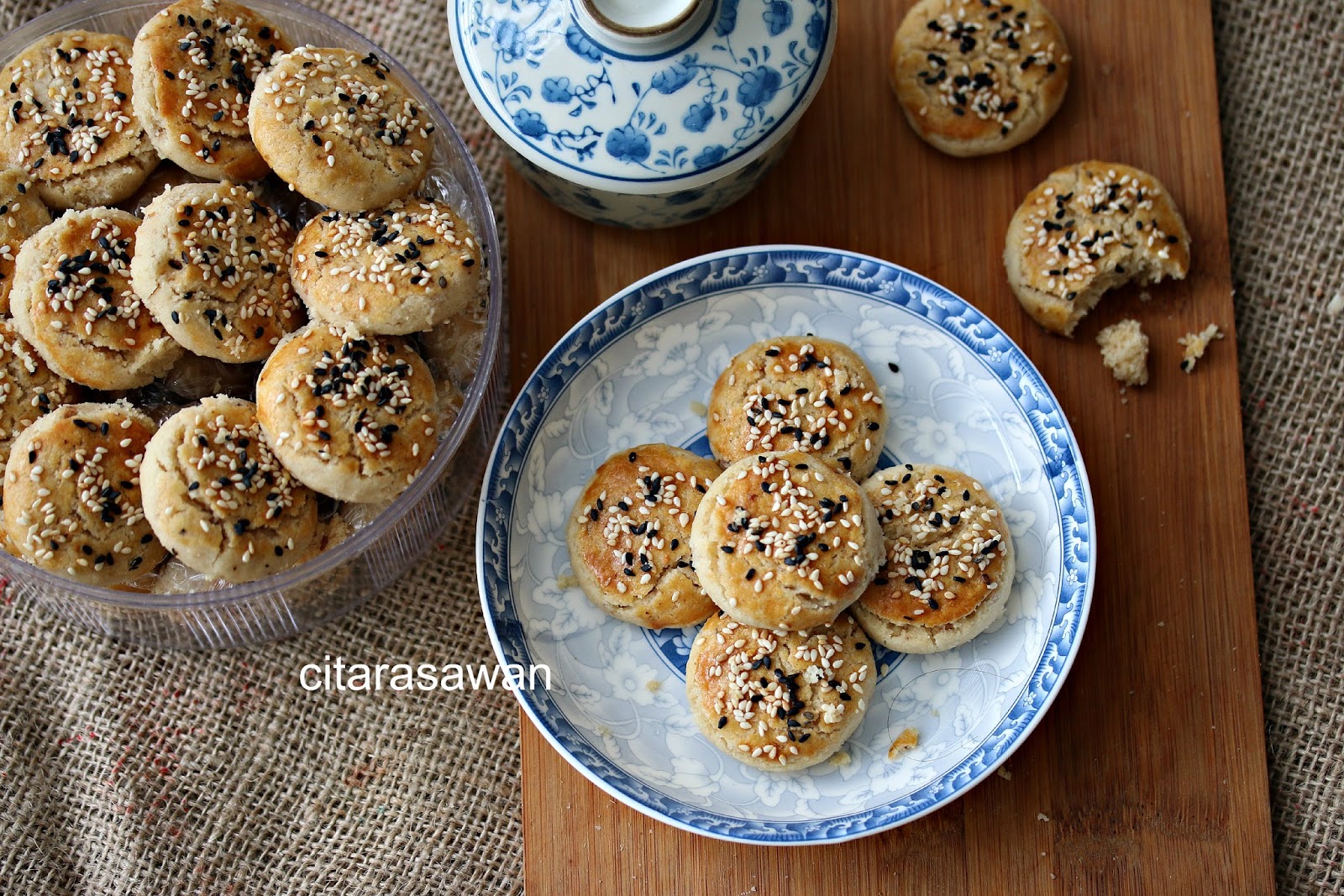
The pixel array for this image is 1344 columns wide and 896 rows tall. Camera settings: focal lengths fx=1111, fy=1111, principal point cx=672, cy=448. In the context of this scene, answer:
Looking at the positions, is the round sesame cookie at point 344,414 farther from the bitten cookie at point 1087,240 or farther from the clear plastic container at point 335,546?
the bitten cookie at point 1087,240

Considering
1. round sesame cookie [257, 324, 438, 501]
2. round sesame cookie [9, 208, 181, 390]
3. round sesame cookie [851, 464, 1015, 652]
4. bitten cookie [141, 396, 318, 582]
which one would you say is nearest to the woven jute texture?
round sesame cookie [851, 464, 1015, 652]

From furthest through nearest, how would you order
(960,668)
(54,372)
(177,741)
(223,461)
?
(177,741), (960,668), (54,372), (223,461)

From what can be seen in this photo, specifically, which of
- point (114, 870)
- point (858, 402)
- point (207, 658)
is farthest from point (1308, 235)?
point (114, 870)


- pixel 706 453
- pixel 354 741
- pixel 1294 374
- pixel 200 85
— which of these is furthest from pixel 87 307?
pixel 1294 374

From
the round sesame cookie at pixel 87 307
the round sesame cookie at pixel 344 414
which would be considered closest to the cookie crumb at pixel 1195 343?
the round sesame cookie at pixel 344 414

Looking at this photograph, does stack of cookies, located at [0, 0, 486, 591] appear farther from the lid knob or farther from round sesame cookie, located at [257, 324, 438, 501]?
the lid knob

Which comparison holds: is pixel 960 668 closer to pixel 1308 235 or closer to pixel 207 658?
pixel 1308 235
